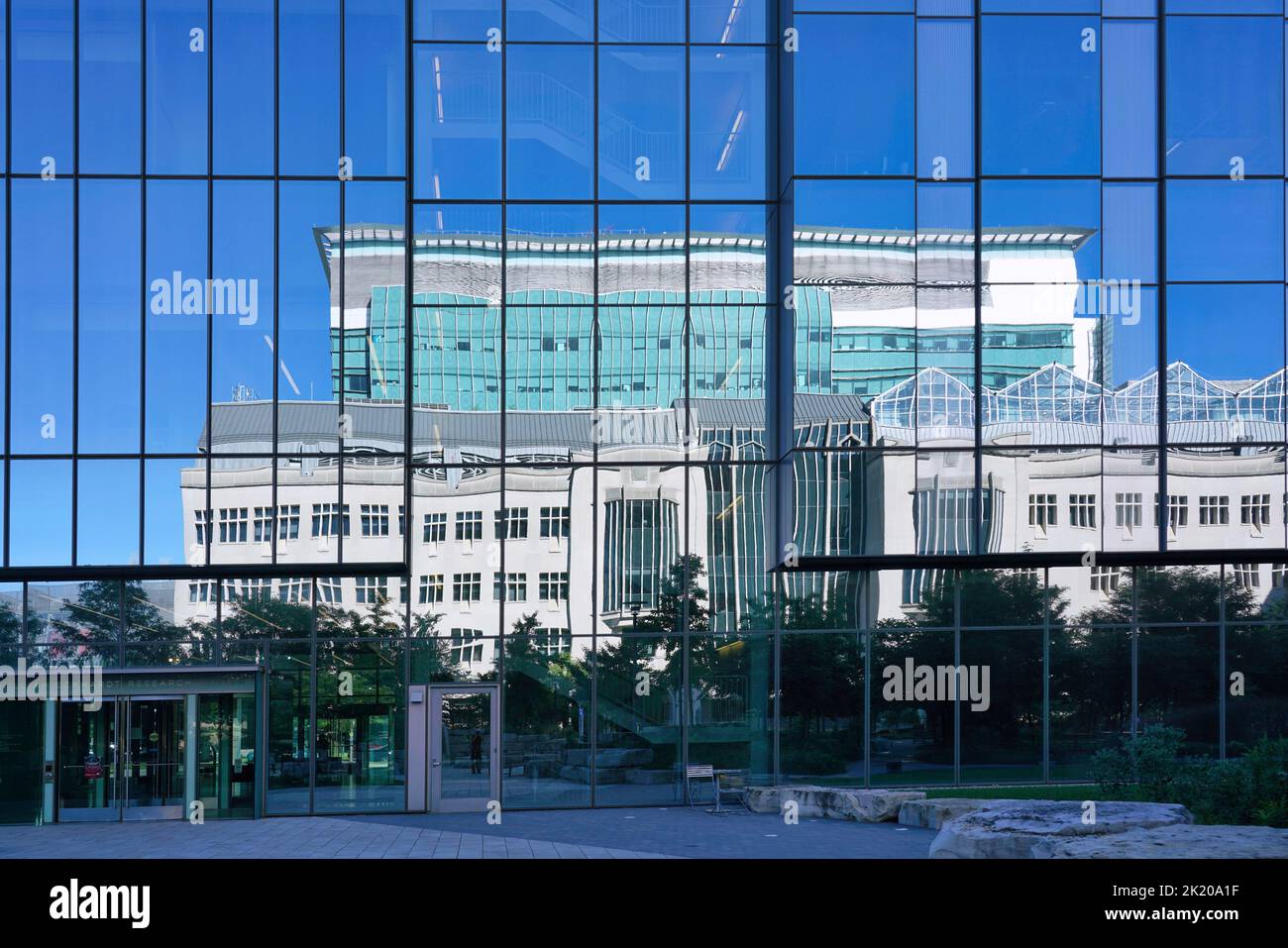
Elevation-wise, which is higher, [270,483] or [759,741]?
[270,483]

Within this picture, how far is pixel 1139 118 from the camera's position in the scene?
23.1m

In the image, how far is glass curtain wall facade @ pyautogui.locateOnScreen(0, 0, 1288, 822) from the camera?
22.0 meters

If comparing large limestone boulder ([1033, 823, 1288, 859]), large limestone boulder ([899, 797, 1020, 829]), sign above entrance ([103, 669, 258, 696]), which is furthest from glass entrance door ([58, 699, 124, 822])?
large limestone boulder ([1033, 823, 1288, 859])

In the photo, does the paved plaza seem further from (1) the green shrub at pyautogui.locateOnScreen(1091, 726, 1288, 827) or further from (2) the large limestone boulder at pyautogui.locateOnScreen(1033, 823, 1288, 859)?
(2) the large limestone boulder at pyautogui.locateOnScreen(1033, 823, 1288, 859)

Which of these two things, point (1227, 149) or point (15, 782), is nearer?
point (15, 782)

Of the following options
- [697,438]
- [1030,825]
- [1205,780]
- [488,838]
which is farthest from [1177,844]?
[697,438]

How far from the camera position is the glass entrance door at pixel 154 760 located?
70.2 ft

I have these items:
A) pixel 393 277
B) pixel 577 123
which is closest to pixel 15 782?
pixel 393 277

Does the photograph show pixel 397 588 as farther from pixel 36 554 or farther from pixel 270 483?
pixel 36 554

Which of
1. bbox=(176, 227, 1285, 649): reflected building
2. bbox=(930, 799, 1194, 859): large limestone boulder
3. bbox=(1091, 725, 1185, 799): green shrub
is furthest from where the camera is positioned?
bbox=(176, 227, 1285, 649): reflected building

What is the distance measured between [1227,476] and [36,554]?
71.4ft

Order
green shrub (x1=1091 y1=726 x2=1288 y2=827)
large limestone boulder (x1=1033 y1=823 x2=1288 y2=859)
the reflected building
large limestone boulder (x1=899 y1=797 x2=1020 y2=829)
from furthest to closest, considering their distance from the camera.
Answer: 1. the reflected building
2. large limestone boulder (x1=899 y1=797 x2=1020 y2=829)
3. green shrub (x1=1091 y1=726 x2=1288 y2=827)
4. large limestone boulder (x1=1033 y1=823 x2=1288 y2=859)

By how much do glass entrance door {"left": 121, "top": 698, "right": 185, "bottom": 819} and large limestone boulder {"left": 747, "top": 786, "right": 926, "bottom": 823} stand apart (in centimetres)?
1017
